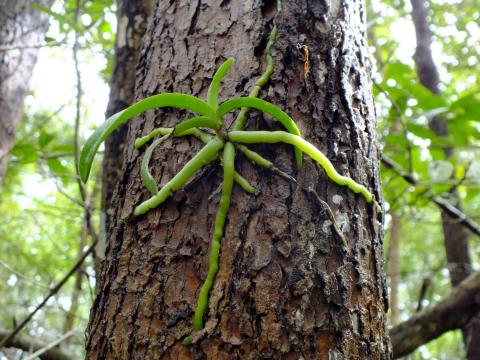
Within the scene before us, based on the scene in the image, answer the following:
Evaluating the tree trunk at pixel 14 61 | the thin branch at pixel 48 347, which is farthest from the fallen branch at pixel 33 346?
the tree trunk at pixel 14 61

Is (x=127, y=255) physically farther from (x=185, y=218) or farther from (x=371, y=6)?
(x=371, y=6)

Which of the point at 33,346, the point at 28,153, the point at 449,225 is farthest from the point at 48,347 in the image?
the point at 449,225

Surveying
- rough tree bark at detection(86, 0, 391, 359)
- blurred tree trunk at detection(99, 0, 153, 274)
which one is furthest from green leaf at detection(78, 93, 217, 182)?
blurred tree trunk at detection(99, 0, 153, 274)

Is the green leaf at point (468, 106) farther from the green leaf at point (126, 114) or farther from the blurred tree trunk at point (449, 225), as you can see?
the green leaf at point (126, 114)

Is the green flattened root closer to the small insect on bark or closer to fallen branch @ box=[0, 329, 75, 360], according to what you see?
the small insect on bark

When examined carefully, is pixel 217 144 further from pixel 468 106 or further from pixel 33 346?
pixel 33 346

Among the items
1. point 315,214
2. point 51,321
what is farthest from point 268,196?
point 51,321
